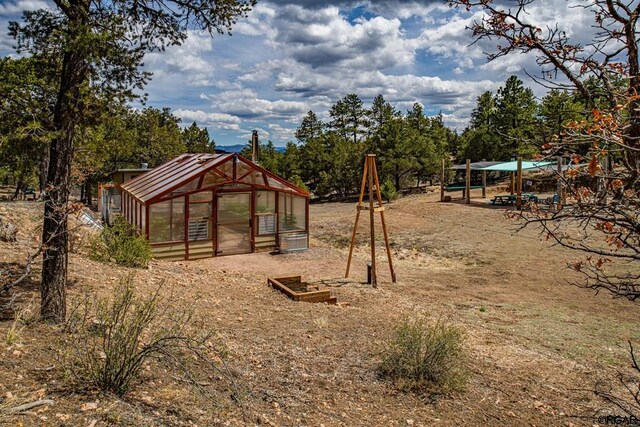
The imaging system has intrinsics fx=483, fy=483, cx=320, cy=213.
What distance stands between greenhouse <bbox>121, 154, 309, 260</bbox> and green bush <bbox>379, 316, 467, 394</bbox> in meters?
10.5

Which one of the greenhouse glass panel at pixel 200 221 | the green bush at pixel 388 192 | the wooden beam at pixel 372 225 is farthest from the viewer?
the green bush at pixel 388 192

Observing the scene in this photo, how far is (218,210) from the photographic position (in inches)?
602

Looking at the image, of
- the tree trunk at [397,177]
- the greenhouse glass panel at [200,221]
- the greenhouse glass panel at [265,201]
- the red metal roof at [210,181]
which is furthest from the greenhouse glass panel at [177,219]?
the tree trunk at [397,177]

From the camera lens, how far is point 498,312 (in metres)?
9.40

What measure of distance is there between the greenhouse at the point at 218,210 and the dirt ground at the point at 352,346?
49.4 inches

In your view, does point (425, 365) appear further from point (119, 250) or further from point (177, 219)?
point (177, 219)

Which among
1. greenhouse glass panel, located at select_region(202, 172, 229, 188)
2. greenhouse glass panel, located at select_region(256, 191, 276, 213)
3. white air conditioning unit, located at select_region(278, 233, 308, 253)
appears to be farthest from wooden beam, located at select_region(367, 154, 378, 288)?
greenhouse glass panel, located at select_region(202, 172, 229, 188)

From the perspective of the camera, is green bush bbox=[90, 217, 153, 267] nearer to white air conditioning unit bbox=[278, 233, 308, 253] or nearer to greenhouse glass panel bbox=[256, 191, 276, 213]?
Result: greenhouse glass panel bbox=[256, 191, 276, 213]

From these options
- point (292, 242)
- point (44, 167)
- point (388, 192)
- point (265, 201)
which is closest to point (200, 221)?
point (265, 201)

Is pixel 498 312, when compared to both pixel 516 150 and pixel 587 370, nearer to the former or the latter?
pixel 587 370

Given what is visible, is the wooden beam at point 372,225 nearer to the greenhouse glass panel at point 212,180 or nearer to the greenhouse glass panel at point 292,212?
the greenhouse glass panel at point 292,212

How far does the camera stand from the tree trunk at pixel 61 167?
203 inches

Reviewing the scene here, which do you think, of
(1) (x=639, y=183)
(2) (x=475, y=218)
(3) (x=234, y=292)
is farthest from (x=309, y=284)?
(2) (x=475, y=218)

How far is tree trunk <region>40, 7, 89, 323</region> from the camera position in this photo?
5156 millimetres
